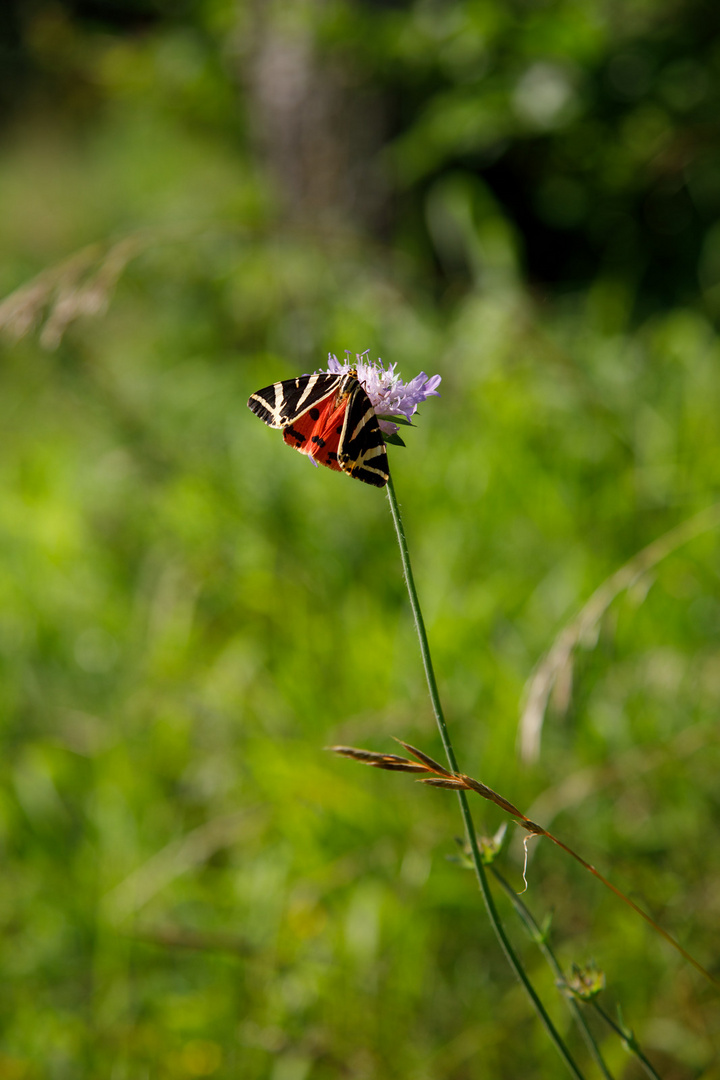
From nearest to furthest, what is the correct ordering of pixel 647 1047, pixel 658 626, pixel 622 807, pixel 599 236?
pixel 647 1047 < pixel 622 807 < pixel 658 626 < pixel 599 236

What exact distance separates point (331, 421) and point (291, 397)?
0.07 meters

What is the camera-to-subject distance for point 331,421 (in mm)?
656

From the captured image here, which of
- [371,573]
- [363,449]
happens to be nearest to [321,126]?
[371,573]

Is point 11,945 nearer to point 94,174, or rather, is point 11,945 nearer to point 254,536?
point 254,536

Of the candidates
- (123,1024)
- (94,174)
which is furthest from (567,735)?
(94,174)

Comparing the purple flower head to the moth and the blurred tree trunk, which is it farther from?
the blurred tree trunk

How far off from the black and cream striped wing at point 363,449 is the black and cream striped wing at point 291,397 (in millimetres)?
77

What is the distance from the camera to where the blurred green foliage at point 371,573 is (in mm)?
1378

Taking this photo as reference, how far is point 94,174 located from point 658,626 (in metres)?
8.37

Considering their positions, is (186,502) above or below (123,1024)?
above

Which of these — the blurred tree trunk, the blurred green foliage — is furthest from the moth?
the blurred tree trunk

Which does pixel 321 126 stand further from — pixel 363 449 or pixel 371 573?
pixel 363 449

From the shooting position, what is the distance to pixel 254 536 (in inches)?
88.7

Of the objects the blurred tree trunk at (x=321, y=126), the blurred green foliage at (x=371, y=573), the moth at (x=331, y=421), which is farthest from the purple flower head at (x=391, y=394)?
the blurred tree trunk at (x=321, y=126)
